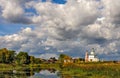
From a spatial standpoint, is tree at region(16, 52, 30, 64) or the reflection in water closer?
the reflection in water

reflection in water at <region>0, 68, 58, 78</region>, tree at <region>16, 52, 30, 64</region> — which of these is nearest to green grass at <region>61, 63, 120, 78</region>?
reflection in water at <region>0, 68, 58, 78</region>

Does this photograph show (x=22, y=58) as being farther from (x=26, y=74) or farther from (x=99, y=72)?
(x=99, y=72)

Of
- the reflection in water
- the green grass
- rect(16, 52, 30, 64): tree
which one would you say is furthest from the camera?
rect(16, 52, 30, 64): tree

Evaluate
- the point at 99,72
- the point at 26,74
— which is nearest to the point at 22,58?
the point at 26,74

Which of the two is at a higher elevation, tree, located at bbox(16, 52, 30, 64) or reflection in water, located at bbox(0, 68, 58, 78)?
tree, located at bbox(16, 52, 30, 64)

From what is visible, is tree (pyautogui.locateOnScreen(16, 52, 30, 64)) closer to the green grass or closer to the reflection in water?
the reflection in water

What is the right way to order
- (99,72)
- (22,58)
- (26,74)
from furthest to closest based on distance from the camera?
(22,58), (26,74), (99,72)

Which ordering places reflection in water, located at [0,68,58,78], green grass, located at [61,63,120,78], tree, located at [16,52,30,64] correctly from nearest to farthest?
green grass, located at [61,63,120,78], reflection in water, located at [0,68,58,78], tree, located at [16,52,30,64]

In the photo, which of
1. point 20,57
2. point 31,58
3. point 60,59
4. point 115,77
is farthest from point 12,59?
point 115,77

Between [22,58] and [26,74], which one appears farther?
[22,58]

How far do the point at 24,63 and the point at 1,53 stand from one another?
16.2 meters

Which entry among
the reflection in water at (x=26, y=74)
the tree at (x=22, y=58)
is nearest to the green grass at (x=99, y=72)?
the reflection in water at (x=26, y=74)

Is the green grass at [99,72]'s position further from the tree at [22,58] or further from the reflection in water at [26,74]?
the tree at [22,58]

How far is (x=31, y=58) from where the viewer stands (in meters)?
157
